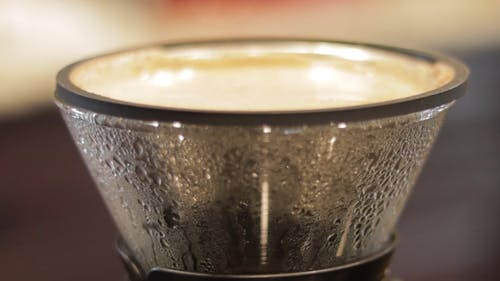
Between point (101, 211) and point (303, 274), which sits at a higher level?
point (303, 274)

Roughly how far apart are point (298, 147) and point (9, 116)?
108 cm

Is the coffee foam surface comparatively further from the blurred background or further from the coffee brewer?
the blurred background

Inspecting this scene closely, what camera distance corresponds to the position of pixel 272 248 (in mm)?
421

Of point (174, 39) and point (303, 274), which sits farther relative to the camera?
point (174, 39)

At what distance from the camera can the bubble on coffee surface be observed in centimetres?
39

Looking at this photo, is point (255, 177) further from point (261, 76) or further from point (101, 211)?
point (101, 211)

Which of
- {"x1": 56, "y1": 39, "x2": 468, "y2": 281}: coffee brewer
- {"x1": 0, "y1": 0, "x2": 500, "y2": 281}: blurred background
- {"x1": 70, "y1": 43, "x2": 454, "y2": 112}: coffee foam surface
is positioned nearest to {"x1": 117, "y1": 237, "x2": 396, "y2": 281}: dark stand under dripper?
{"x1": 56, "y1": 39, "x2": 468, "y2": 281}: coffee brewer

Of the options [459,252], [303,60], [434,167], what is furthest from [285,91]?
[434,167]

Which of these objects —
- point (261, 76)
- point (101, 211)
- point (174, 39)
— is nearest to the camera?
point (261, 76)

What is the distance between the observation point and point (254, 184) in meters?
0.40

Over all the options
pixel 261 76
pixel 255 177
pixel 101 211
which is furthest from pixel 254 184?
pixel 101 211

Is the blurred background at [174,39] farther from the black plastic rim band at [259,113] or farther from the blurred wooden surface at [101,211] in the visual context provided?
the black plastic rim band at [259,113]

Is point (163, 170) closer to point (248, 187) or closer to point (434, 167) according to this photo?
point (248, 187)

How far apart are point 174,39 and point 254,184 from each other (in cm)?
128
